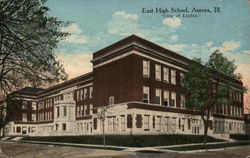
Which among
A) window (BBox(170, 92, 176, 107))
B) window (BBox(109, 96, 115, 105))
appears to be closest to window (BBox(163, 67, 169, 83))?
window (BBox(170, 92, 176, 107))

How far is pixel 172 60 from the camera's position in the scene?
153 ft

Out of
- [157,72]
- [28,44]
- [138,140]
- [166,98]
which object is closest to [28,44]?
[28,44]

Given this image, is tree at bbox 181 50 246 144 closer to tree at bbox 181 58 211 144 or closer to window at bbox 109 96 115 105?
tree at bbox 181 58 211 144

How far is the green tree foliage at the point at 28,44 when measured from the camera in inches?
856

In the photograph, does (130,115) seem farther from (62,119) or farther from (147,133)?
(62,119)

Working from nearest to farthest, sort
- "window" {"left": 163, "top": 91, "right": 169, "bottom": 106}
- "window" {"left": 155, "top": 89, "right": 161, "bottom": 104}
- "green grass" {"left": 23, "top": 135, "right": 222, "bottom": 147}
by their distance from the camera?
"green grass" {"left": 23, "top": 135, "right": 222, "bottom": 147}, "window" {"left": 155, "top": 89, "right": 161, "bottom": 104}, "window" {"left": 163, "top": 91, "right": 169, "bottom": 106}

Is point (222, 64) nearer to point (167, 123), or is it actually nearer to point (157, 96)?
point (157, 96)

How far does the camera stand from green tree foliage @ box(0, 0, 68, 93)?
21.8m

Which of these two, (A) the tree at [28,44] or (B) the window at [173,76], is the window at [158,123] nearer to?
(B) the window at [173,76]

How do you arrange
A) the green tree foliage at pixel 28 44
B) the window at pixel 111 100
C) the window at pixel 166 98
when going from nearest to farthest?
1. the green tree foliage at pixel 28 44
2. the window at pixel 111 100
3. the window at pixel 166 98

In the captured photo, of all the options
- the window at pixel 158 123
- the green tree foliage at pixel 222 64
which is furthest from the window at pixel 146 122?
the green tree foliage at pixel 222 64

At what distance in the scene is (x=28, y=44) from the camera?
23062 mm

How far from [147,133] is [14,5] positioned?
2468cm

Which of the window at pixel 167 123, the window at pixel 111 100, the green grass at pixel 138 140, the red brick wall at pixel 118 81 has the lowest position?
the green grass at pixel 138 140
